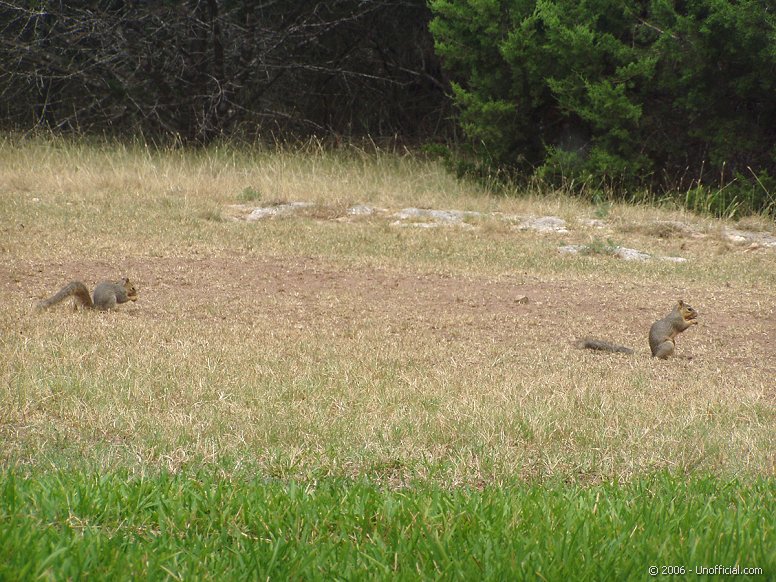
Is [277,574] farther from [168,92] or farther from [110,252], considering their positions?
[168,92]

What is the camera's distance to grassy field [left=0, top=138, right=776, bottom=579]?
3.08m

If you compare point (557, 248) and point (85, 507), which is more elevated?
point (85, 507)

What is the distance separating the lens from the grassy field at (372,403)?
121 inches

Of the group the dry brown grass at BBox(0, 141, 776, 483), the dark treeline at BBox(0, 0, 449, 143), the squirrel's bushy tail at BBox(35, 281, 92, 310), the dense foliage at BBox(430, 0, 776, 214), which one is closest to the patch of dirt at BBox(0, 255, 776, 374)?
the dry brown grass at BBox(0, 141, 776, 483)

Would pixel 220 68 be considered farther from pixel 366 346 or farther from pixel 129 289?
pixel 366 346

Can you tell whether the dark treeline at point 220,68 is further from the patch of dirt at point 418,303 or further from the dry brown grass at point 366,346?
the patch of dirt at point 418,303

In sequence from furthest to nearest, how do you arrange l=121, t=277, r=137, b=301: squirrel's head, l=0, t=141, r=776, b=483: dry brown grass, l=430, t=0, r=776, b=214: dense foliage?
l=430, t=0, r=776, b=214: dense foliage → l=121, t=277, r=137, b=301: squirrel's head → l=0, t=141, r=776, b=483: dry brown grass

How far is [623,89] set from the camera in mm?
14633

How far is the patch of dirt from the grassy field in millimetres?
37

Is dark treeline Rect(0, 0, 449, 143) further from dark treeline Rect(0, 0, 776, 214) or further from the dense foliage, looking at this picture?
the dense foliage

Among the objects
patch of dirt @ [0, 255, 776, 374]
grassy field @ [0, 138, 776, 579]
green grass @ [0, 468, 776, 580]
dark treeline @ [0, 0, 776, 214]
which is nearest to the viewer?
green grass @ [0, 468, 776, 580]

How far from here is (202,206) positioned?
12.8 metres

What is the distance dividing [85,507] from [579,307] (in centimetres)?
567

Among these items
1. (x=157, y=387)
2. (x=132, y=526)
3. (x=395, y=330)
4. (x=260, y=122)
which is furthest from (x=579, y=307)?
(x=260, y=122)
